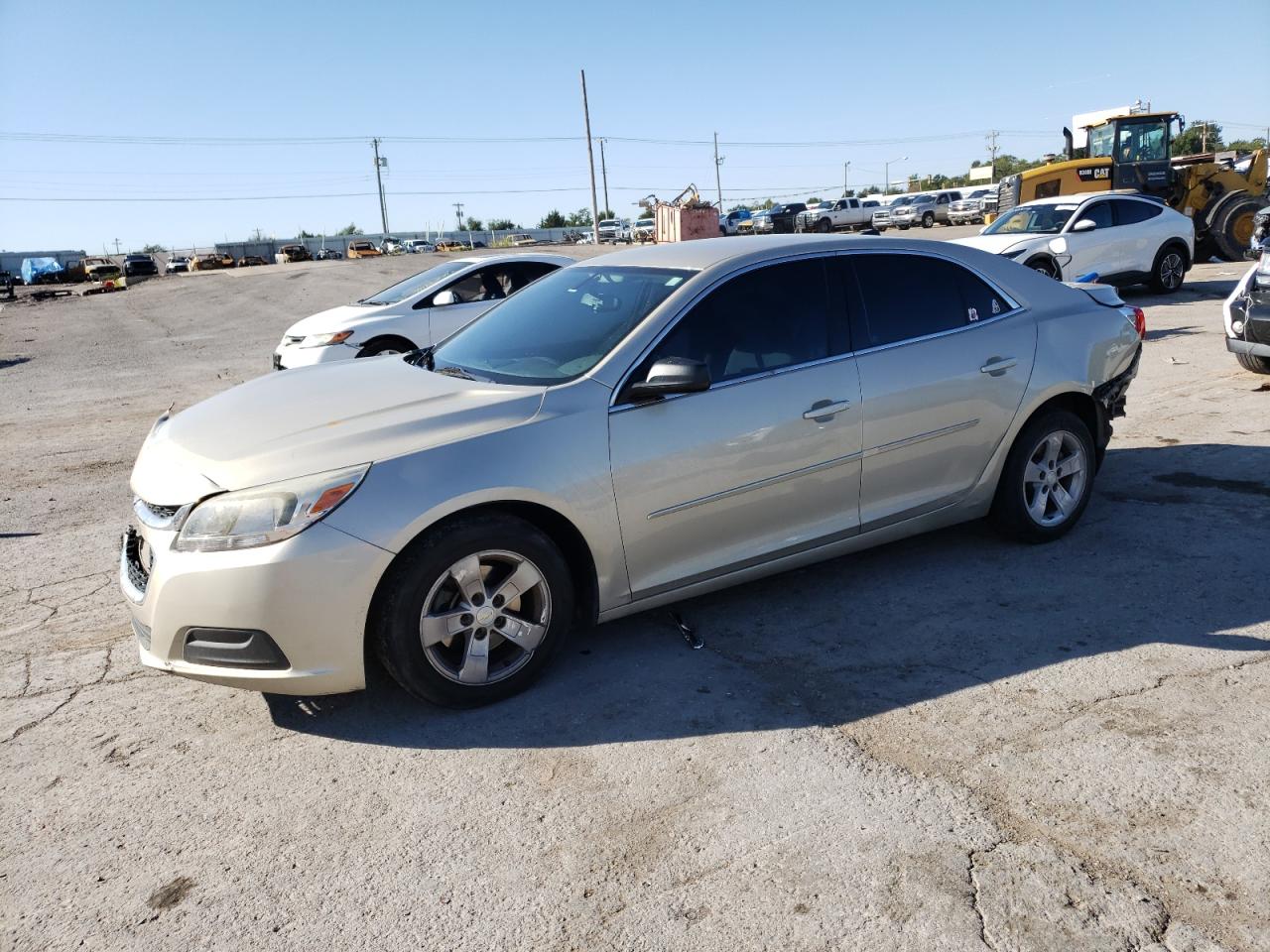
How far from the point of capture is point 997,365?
5023 mm

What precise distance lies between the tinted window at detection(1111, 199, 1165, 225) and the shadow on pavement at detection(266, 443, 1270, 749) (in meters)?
11.5

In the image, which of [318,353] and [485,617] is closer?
[485,617]

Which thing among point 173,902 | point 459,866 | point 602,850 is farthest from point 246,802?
point 602,850

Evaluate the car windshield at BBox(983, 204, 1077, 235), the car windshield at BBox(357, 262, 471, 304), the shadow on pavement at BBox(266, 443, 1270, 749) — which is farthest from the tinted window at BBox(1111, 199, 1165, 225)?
the shadow on pavement at BBox(266, 443, 1270, 749)

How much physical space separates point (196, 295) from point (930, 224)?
36.9 metres

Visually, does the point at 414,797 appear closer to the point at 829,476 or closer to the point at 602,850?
the point at 602,850

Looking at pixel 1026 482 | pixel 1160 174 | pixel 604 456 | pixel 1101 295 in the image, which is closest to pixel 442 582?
pixel 604 456

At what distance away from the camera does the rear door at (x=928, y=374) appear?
15.4 ft

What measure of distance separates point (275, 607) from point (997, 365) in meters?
3.54

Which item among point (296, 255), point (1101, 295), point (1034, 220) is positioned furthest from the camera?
point (296, 255)

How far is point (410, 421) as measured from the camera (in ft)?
12.8

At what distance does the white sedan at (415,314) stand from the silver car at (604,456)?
625 cm

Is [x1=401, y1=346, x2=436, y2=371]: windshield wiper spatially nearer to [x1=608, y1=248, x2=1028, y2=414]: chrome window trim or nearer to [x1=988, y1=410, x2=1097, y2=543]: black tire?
[x1=608, y1=248, x2=1028, y2=414]: chrome window trim

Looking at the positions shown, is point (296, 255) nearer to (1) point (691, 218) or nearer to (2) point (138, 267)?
(2) point (138, 267)
